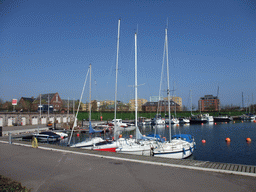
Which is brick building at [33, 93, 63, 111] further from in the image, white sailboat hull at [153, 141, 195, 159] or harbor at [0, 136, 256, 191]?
harbor at [0, 136, 256, 191]

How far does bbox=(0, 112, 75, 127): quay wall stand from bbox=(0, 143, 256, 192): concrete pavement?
132 ft

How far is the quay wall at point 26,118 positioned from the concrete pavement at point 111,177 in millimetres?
40112

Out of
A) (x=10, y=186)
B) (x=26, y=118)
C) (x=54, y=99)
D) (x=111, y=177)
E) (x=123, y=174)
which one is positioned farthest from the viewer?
(x=54, y=99)

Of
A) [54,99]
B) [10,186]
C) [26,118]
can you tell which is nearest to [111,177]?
[10,186]

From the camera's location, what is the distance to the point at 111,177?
29.2ft

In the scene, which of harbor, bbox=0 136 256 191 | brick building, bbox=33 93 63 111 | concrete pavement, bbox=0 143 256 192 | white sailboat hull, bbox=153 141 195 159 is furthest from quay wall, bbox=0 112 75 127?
white sailboat hull, bbox=153 141 195 159

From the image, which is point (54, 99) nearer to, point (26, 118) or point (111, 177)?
point (26, 118)

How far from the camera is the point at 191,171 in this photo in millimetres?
9555

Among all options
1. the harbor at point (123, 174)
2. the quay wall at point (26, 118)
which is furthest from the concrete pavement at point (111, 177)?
Result: the quay wall at point (26, 118)

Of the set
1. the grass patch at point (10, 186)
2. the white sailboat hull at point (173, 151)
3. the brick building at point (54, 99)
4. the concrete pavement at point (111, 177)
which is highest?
the brick building at point (54, 99)

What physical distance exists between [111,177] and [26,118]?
1960 inches

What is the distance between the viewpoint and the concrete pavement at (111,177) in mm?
7696

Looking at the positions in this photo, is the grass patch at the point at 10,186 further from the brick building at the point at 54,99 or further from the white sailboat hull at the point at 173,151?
the brick building at the point at 54,99

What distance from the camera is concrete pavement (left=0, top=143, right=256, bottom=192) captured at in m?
7.70
